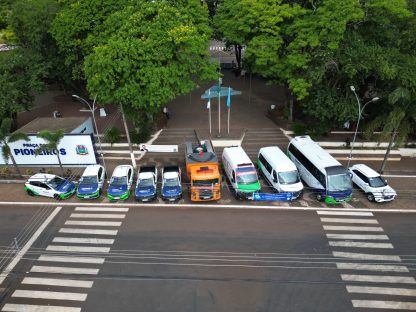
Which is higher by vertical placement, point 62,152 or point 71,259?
point 62,152

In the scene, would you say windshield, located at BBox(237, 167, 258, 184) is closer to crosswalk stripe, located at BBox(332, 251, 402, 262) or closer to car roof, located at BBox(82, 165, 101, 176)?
crosswalk stripe, located at BBox(332, 251, 402, 262)

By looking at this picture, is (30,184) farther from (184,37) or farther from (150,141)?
(184,37)

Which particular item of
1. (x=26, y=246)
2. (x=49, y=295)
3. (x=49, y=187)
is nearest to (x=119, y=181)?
(x=49, y=187)

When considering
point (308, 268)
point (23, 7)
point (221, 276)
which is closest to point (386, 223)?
point (308, 268)

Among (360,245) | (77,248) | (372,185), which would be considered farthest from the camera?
(372,185)

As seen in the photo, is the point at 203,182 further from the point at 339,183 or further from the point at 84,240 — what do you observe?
the point at 339,183

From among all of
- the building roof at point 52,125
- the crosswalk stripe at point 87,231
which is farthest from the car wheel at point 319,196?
the building roof at point 52,125

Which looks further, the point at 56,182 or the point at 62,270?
the point at 56,182

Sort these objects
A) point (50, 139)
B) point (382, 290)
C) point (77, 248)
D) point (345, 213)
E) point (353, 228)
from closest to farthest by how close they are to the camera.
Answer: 1. point (382, 290)
2. point (77, 248)
3. point (353, 228)
4. point (345, 213)
5. point (50, 139)

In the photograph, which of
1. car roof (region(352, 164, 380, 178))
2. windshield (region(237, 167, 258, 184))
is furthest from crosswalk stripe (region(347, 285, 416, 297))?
windshield (region(237, 167, 258, 184))
